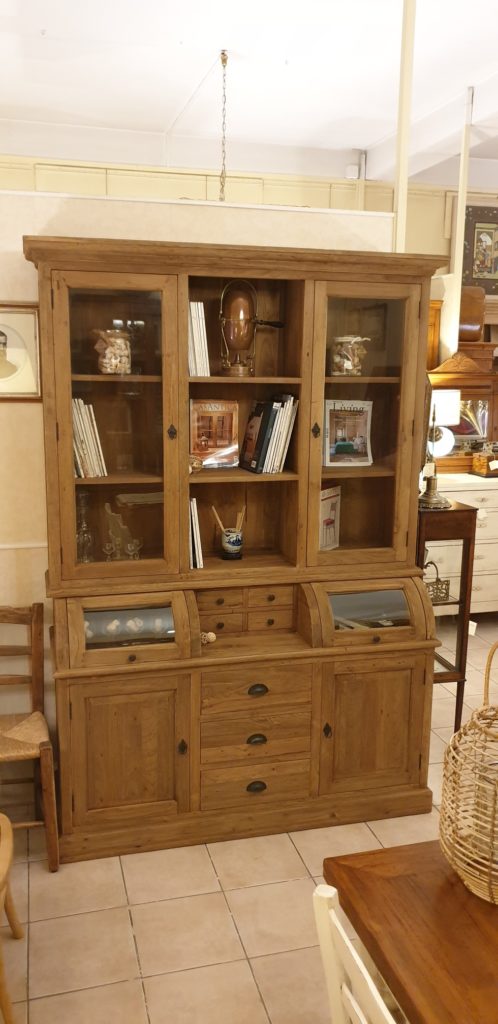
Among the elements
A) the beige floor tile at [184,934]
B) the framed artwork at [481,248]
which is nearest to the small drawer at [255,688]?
the beige floor tile at [184,934]

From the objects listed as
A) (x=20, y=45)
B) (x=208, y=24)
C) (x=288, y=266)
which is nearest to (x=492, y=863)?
(x=288, y=266)

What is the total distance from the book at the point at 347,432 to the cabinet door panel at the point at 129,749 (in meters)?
1.00

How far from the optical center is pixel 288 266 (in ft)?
9.44

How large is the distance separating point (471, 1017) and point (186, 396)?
2.04 meters

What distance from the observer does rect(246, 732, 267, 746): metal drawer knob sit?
2998 mm

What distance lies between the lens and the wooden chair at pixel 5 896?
5.71ft

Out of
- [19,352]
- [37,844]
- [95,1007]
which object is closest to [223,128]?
[19,352]

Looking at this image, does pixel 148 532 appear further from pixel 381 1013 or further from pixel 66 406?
pixel 381 1013

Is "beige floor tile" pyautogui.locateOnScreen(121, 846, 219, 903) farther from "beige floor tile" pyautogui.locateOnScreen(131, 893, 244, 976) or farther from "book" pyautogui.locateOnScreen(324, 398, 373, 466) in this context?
"book" pyautogui.locateOnScreen(324, 398, 373, 466)

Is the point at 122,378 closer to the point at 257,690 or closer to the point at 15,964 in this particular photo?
the point at 257,690

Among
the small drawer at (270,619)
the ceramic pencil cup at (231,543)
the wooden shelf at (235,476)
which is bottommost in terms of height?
the small drawer at (270,619)

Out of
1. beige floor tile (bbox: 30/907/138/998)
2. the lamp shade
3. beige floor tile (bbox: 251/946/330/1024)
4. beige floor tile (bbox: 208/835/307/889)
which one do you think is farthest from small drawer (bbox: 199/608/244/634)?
the lamp shade

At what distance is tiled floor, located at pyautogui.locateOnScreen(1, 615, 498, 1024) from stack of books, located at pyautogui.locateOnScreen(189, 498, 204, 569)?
1.01 metres

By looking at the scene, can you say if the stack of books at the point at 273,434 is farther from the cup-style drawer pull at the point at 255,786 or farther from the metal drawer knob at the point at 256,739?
the cup-style drawer pull at the point at 255,786
